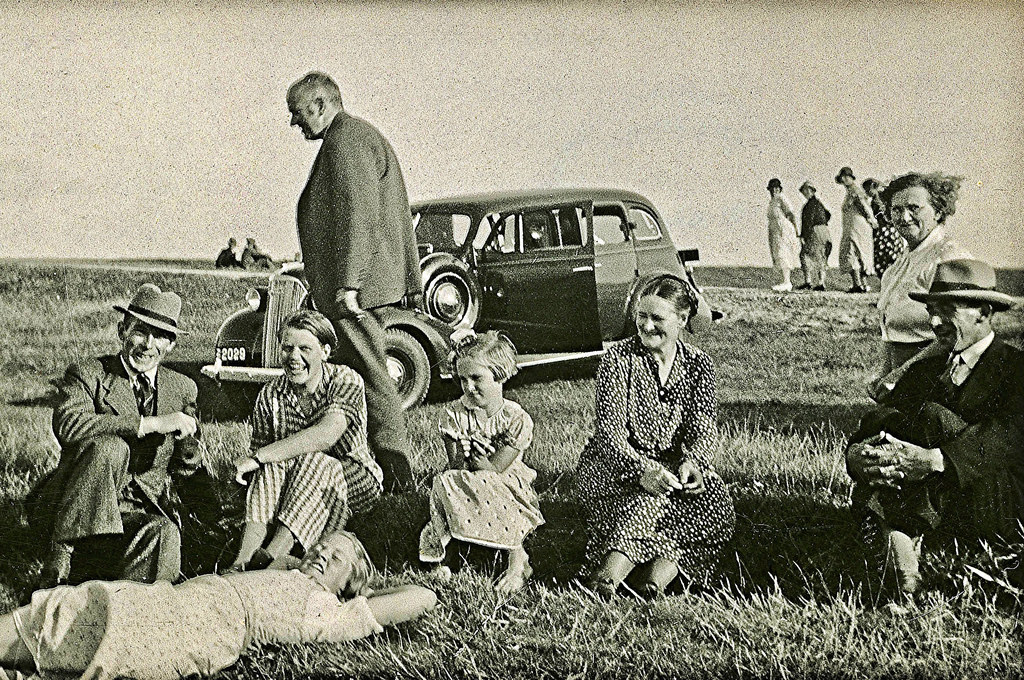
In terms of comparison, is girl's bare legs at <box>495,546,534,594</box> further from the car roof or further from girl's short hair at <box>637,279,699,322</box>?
the car roof

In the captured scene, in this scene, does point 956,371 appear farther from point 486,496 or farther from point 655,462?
point 486,496

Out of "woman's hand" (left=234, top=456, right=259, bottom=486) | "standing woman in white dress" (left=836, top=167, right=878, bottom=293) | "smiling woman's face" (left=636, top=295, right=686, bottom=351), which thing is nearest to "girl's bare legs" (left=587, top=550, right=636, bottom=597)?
"smiling woman's face" (left=636, top=295, right=686, bottom=351)

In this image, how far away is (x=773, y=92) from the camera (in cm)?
461

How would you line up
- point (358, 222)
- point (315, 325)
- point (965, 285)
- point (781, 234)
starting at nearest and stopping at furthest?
point (965, 285), point (315, 325), point (358, 222), point (781, 234)

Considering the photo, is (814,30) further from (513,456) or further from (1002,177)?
(513,456)

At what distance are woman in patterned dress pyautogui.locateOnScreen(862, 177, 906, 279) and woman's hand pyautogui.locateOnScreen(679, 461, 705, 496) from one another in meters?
1.35

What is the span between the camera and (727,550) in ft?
14.1

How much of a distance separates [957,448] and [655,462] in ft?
4.27

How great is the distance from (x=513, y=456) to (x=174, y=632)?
1523 millimetres

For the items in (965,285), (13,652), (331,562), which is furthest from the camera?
(965,285)

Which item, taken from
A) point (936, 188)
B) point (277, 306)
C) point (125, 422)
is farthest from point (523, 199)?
point (125, 422)

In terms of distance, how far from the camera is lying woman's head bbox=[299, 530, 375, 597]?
4062mm

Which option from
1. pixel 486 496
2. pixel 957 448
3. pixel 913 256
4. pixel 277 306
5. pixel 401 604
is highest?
pixel 913 256

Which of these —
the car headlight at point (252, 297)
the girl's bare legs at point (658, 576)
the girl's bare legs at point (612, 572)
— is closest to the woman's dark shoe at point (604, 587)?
the girl's bare legs at point (612, 572)
